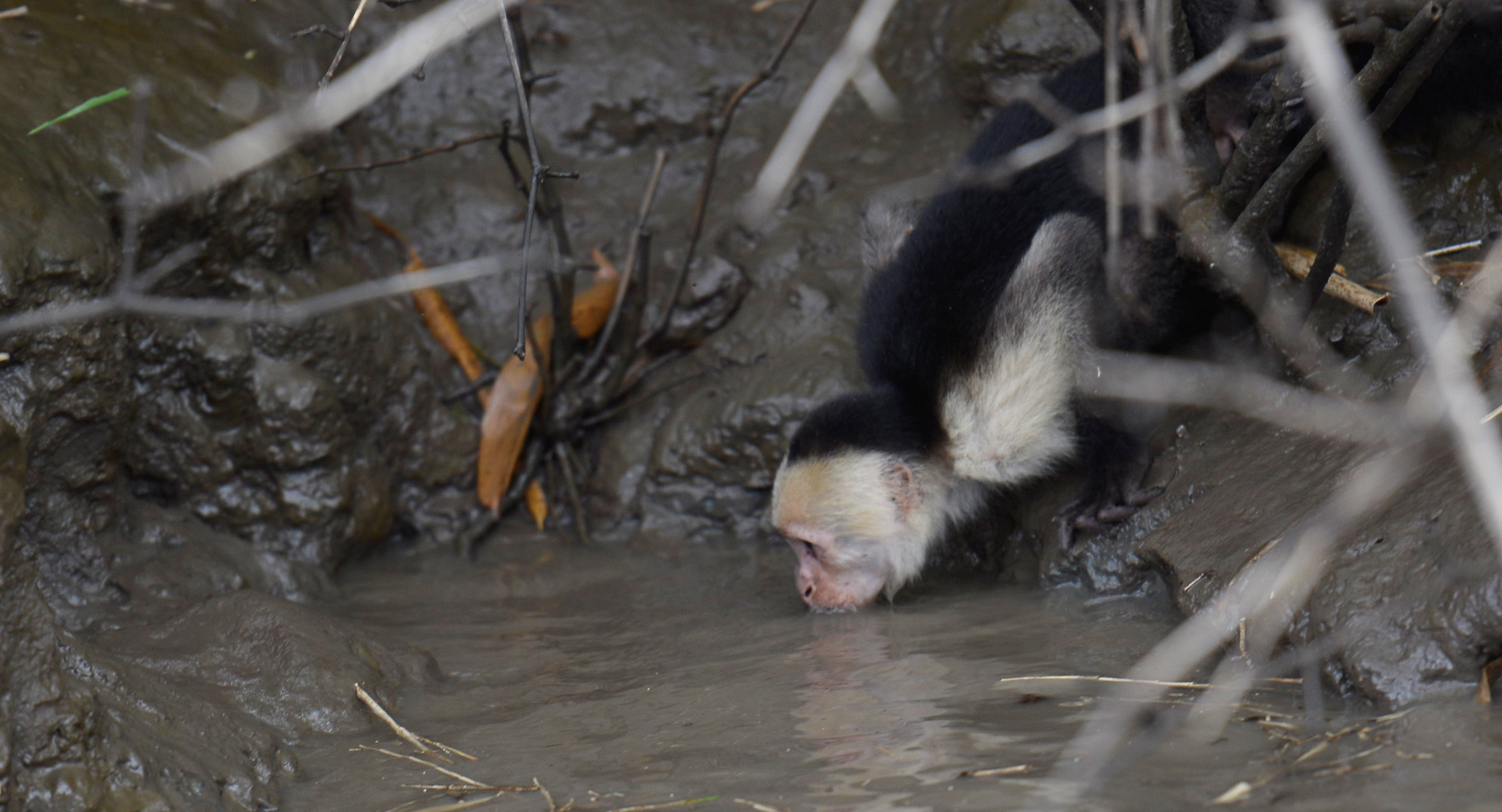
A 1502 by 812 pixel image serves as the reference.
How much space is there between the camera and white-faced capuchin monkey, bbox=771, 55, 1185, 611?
349cm

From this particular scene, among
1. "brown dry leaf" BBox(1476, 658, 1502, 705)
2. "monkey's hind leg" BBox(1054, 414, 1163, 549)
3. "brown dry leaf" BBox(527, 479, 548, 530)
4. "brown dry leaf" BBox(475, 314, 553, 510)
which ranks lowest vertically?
"brown dry leaf" BBox(1476, 658, 1502, 705)

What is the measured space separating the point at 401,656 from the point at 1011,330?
78.7 inches

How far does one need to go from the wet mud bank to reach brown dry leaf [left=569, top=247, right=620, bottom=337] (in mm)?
279

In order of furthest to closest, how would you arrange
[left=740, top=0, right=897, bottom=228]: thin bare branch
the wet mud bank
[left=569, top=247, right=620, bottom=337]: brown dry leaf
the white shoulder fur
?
[left=569, top=247, right=620, bottom=337]: brown dry leaf
the white shoulder fur
the wet mud bank
[left=740, top=0, right=897, bottom=228]: thin bare branch

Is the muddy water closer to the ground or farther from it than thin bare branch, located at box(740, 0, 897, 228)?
closer to the ground

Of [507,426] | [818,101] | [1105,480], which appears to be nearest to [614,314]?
[507,426]

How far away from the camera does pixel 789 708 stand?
2.68 metres

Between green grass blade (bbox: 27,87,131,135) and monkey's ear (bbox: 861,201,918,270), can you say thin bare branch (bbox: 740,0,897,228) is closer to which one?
green grass blade (bbox: 27,87,131,135)

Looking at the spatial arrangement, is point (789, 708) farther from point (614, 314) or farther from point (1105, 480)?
point (614, 314)

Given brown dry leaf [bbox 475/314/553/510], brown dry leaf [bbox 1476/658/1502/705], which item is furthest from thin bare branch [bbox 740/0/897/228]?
brown dry leaf [bbox 475/314/553/510]

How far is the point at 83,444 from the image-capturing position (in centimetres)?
340

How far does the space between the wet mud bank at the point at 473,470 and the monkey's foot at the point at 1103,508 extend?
0.26 ft

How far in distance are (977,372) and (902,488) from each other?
49 cm

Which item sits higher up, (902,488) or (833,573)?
(902,488)
